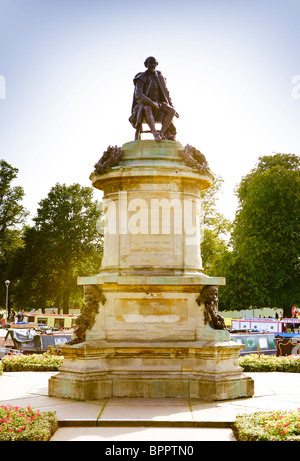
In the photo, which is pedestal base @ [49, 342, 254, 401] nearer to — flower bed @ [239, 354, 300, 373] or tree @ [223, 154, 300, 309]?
flower bed @ [239, 354, 300, 373]

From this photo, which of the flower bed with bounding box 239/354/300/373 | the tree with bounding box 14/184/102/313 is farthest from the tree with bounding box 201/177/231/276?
the flower bed with bounding box 239/354/300/373

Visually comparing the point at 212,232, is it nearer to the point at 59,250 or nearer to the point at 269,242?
the point at 269,242

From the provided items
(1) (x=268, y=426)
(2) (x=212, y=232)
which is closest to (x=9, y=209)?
(2) (x=212, y=232)

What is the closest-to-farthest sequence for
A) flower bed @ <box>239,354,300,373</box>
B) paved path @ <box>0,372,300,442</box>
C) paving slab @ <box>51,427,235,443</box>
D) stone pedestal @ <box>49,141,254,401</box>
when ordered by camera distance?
paving slab @ <box>51,427,235,443</box> → paved path @ <box>0,372,300,442</box> → stone pedestal @ <box>49,141,254,401</box> → flower bed @ <box>239,354,300,373</box>

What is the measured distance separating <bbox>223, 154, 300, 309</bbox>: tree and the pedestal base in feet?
82.7

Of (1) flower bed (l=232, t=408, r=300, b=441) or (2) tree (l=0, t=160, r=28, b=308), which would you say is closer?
(1) flower bed (l=232, t=408, r=300, b=441)

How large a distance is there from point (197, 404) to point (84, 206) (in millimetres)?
42555

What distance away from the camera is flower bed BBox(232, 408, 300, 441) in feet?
21.5

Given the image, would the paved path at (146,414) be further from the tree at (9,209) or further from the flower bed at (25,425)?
the tree at (9,209)

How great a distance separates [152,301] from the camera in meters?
10.8

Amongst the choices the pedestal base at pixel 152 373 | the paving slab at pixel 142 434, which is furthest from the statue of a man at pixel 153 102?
the paving slab at pixel 142 434

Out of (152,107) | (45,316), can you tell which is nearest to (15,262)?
(45,316)

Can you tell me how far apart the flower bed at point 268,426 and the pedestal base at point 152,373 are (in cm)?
232

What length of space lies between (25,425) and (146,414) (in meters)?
2.12
